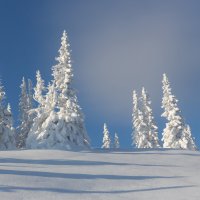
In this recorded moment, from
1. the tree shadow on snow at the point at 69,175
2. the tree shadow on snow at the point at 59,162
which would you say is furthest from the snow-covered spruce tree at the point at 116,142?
the tree shadow on snow at the point at 69,175

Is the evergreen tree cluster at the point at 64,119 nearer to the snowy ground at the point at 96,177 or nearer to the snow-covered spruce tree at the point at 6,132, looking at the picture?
the snow-covered spruce tree at the point at 6,132

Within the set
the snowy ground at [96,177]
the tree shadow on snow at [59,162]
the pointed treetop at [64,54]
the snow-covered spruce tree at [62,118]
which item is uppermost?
the pointed treetop at [64,54]

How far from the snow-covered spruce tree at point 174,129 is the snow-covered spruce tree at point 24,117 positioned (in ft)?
68.2

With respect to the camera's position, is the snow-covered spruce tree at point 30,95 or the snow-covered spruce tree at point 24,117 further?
the snow-covered spruce tree at point 30,95

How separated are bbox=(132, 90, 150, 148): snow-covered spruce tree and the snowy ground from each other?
3900 cm

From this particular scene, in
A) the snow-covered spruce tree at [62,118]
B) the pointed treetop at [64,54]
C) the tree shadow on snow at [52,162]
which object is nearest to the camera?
the tree shadow on snow at [52,162]

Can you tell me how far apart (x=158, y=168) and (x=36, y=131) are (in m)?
23.8

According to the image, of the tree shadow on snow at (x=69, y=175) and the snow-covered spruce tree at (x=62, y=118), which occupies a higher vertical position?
the snow-covered spruce tree at (x=62, y=118)

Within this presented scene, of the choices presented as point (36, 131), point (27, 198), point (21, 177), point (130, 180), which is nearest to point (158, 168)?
point (130, 180)

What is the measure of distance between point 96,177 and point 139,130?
5058cm

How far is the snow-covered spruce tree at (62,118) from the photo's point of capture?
1714 inches

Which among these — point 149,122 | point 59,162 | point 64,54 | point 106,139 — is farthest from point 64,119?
point 106,139

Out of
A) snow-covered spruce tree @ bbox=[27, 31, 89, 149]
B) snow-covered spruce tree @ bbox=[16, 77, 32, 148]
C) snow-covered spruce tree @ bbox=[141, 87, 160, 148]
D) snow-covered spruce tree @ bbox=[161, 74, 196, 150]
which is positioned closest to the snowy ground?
snow-covered spruce tree @ bbox=[27, 31, 89, 149]

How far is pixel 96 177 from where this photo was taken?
19719 mm
